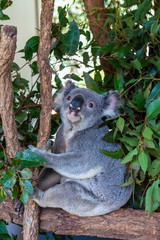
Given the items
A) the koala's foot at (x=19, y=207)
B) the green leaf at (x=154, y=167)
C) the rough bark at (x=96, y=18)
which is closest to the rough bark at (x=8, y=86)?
the koala's foot at (x=19, y=207)

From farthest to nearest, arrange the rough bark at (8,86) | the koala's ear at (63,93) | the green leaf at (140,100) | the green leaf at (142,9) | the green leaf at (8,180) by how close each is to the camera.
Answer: the koala's ear at (63,93)
the green leaf at (142,9)
the green leaf at (140,100)
the green leaf at (8,180)
the rough bark at (8,86)

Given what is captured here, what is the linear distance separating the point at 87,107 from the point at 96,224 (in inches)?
32.8

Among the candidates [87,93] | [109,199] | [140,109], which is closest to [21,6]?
[87,93]

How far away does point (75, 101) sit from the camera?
214 cm

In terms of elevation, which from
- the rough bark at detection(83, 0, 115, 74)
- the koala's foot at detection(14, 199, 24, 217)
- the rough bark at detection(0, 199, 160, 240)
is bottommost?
the rough bark at detection(0, 199, 160, 240)

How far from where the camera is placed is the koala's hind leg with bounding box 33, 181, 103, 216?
6.96 ft

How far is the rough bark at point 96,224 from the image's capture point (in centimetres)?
216

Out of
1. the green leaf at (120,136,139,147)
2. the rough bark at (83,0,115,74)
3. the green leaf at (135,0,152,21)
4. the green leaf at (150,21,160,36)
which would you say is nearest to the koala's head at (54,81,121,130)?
the green leaf at (120,136,139,147)

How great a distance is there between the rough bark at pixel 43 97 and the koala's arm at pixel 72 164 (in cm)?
10

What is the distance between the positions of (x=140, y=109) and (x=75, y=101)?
1.51 ft

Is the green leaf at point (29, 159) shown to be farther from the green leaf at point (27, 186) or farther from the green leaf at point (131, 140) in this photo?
the green leaf at point (131, 140)

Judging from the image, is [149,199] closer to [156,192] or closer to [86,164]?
[156,192]

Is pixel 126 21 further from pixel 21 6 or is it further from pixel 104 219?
pixel 21 6

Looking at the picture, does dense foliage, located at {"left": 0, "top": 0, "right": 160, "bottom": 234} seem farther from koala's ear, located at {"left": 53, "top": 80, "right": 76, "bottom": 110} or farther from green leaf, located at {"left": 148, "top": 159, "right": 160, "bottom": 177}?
koala's ear, located at {"left": 53, "top": 80, "right": 76, "bottom": 110}
